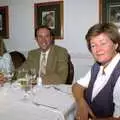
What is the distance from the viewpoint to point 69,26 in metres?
3.62

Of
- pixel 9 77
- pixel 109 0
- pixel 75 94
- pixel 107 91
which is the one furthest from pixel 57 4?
pixel 107 91

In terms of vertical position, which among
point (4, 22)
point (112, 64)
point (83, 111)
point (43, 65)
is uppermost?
point (4, 22)

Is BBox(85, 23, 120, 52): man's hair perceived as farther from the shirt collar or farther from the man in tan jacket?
the man in tan jacket

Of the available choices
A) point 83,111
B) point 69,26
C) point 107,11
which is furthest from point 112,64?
point 69,26

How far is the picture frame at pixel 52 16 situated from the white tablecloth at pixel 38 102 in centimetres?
181

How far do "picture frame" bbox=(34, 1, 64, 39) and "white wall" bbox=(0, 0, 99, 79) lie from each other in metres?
0.07

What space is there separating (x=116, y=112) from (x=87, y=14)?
2310 mm

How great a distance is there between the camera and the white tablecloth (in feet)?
4.58

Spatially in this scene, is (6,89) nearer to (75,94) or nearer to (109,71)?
(75,94)

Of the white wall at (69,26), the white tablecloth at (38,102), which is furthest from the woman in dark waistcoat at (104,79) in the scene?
the white wall at (69,26)

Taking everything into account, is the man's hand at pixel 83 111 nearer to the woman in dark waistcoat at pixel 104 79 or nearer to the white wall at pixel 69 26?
the woman in dark waistcoat at pixel 104 79

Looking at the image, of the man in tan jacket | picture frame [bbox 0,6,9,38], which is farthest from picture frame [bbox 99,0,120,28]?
picture frame [bbox 0,6,9,38]

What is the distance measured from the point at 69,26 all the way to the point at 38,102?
7.07 ft

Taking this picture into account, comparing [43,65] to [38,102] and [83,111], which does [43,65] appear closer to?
[38,102]
